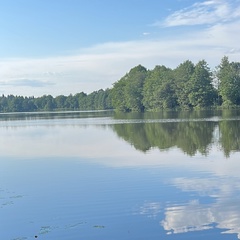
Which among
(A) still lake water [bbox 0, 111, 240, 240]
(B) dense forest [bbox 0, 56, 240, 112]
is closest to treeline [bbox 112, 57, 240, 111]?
(B) dense forest [bbox 0, 56, 240, 112]

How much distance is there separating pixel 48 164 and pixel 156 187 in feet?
28.8

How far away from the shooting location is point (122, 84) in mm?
126250

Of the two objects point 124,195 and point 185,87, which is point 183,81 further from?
point 124,195

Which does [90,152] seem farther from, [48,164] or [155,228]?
[155,228]

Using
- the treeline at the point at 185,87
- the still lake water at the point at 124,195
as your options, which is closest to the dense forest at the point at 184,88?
the treeline at the point at 185,87

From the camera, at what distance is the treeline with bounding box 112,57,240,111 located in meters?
92.6

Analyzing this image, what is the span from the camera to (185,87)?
315 feet

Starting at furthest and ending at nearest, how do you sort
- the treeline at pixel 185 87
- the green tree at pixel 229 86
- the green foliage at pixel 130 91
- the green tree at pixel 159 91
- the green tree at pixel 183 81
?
the green foliage at pixel 130 91 → the green tree at pixel 159 91 → the green tree at pixel 183 81 → the treeline at pixel 185 87 → the green tree at pixel 229 86

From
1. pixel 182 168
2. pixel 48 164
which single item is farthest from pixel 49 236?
pixel 48 164

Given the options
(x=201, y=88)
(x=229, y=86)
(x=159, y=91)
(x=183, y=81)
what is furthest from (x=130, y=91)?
(x=229, y=86)

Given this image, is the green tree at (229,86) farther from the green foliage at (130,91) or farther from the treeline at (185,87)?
the green foliage at (130,91)

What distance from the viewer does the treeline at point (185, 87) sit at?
9256 cm

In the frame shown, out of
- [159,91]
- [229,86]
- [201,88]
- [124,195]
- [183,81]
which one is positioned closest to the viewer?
[124,195]

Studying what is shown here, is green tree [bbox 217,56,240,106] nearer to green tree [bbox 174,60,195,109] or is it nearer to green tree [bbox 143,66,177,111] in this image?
green tree [bbox 174,60,195,109]
